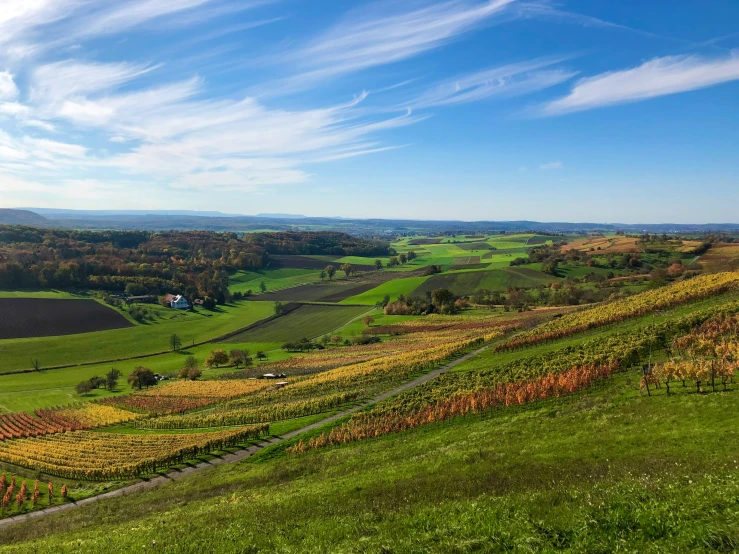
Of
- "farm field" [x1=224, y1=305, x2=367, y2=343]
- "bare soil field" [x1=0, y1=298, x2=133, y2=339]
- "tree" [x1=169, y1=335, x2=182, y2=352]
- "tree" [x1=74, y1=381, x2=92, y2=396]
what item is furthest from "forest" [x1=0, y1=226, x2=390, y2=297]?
"tree" [x1=74, y1=381, x2=92, y2=396]

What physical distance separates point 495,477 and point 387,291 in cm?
13056

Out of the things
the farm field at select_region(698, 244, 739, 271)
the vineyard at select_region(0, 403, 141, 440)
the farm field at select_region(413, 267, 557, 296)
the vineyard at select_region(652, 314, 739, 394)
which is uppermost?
the farm field at select_region(698, 244, 739, 271)

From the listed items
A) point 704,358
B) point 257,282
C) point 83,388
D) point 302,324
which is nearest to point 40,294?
point 257,282

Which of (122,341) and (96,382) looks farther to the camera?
(122,341)

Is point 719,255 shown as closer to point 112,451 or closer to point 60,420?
point 112,451

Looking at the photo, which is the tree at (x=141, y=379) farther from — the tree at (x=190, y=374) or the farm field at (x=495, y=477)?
the farm field at (x=495, y=477)

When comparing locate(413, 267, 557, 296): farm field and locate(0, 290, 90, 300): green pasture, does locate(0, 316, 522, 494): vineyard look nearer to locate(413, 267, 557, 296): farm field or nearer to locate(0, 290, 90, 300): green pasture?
locate(413, 267, 557, 296): farm field

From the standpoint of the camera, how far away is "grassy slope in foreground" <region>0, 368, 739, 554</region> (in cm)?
1095

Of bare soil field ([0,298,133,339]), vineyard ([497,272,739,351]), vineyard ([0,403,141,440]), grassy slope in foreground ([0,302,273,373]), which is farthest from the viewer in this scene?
bare soil field ([0,298,133,339])

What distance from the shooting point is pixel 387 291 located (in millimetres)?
148000

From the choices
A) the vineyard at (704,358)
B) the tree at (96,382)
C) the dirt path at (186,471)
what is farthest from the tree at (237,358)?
the vineyard at (704,358)

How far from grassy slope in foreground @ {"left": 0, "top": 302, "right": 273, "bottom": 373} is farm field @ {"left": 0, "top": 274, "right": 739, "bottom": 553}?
78.5m

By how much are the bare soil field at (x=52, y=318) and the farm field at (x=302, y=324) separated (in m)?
36.1

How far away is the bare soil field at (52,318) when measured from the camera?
102m
